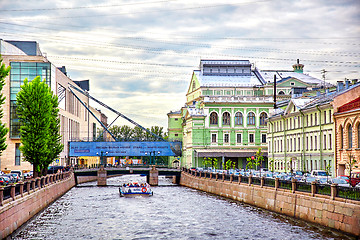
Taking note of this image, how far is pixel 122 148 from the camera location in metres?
123

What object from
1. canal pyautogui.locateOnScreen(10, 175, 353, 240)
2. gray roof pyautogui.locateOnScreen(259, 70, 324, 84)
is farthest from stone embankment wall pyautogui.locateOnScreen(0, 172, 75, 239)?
gray roof pyautogui.locateOnScreen(259, 70, 324, 84)

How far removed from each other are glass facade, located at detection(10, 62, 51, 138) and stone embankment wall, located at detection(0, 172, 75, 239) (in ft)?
150

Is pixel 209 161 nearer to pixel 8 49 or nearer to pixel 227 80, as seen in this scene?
pixel 227 80

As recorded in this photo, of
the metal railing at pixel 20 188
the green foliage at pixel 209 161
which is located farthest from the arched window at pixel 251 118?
the metal railing at pixel 20 188

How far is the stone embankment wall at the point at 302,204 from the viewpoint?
31.3m

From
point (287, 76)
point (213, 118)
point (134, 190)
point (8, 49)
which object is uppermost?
point (8, 49)

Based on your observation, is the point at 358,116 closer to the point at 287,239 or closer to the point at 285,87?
the point at 287,239

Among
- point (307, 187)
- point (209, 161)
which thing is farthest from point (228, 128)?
point (307, 187)

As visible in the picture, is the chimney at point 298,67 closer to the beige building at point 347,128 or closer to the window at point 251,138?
the window at point 251,138

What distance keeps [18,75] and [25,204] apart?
7426 cm

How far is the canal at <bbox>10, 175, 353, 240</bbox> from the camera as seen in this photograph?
35.4 metres

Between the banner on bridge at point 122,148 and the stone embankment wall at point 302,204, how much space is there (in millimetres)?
56972

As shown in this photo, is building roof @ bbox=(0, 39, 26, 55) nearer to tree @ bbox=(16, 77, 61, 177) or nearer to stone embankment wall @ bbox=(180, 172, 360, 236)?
tree @ bbox=(16, 77, 61, 177)

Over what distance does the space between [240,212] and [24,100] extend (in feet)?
93.9
